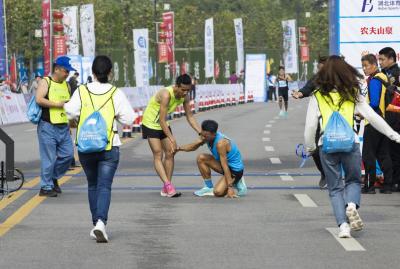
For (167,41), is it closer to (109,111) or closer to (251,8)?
(109,111)

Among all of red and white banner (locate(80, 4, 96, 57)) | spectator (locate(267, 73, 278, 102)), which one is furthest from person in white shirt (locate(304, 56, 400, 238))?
spectator (locate(267, 73, 278, 102))

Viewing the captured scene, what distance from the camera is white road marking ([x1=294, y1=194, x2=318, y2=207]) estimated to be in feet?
45.4

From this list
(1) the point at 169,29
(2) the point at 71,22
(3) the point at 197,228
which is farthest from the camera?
(1) the point at 169,29

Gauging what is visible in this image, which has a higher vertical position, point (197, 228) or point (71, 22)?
point (71, 22)

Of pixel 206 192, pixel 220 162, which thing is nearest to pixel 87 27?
pixel 206 192

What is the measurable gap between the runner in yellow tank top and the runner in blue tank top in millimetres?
302

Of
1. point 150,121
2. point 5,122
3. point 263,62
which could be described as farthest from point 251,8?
point 150,121

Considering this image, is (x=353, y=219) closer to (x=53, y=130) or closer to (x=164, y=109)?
(x=164, y=109)

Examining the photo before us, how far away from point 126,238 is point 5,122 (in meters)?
28.1

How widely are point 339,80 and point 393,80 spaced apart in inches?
166

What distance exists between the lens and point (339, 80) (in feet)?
35.0

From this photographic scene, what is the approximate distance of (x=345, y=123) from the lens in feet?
35.1

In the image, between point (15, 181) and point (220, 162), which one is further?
point (15, 181)

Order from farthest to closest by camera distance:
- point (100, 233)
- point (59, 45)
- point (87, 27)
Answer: point (87, 27)
point (59, 45)
point (100, 233)
